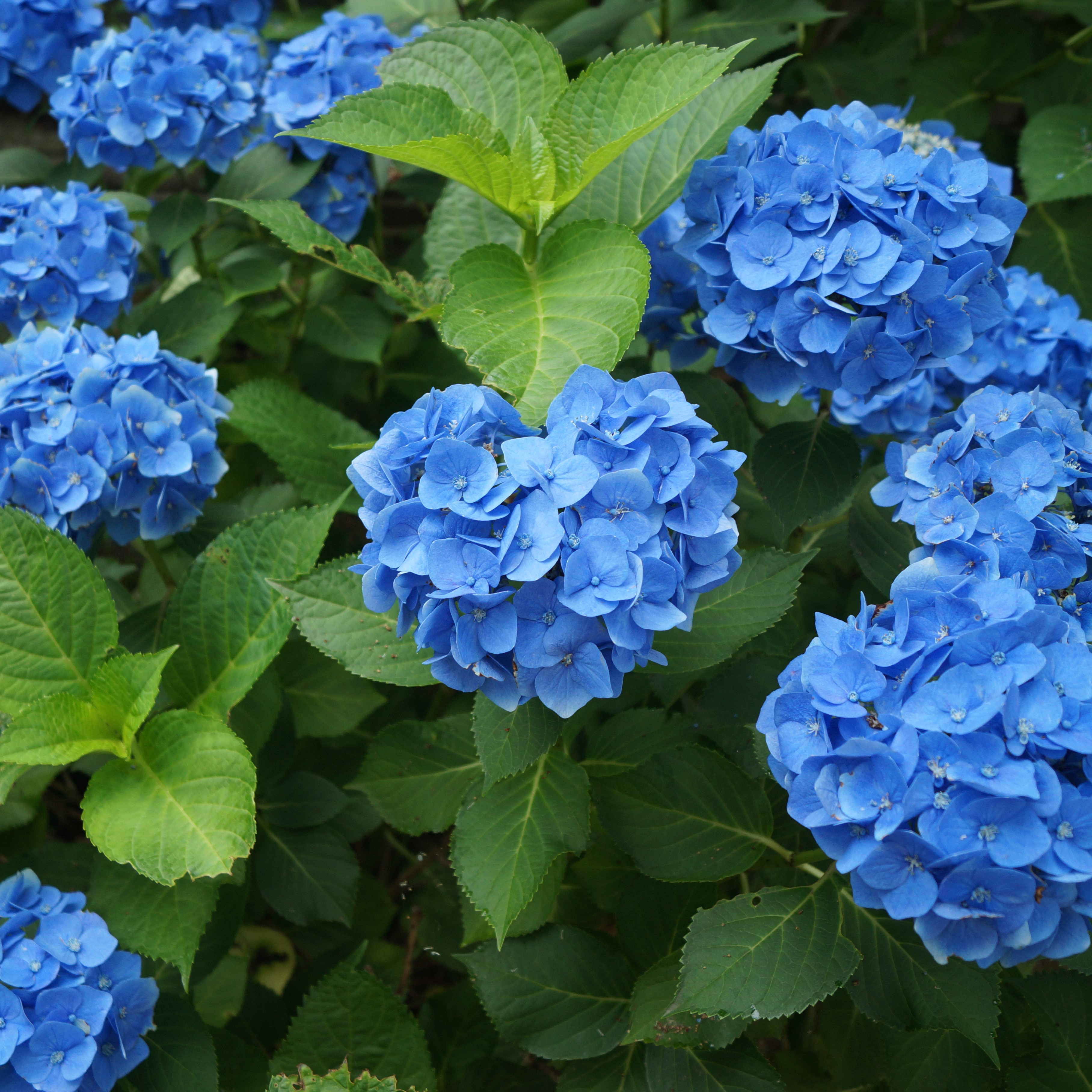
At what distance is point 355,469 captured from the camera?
123cm

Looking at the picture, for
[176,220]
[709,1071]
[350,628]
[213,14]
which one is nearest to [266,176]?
[176,220]

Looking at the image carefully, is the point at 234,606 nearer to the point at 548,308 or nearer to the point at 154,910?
the point at 154,910

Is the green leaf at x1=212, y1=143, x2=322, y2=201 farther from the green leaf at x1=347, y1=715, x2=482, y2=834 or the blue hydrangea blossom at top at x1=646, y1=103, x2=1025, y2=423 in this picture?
the green leaf at x1=347, y1=715, x2=482, y2=834

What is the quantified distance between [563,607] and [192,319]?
1.60 metres

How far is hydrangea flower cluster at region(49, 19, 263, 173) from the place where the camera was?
2.23 meters

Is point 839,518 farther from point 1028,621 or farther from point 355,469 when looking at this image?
point 355,469

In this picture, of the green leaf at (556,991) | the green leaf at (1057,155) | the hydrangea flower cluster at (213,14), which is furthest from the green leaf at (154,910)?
the green leaf at (1057,155)

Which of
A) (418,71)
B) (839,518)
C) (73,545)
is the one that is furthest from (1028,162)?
(73,545)

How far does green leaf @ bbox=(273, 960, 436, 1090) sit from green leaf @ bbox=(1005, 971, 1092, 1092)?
1010 mm

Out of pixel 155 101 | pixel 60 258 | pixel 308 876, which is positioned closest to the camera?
pixel 308 876

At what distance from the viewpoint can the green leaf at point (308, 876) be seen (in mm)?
1957

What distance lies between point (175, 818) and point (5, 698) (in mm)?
404

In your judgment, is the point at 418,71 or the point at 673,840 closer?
the point at 673,840

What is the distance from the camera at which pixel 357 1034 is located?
169 centimetres
